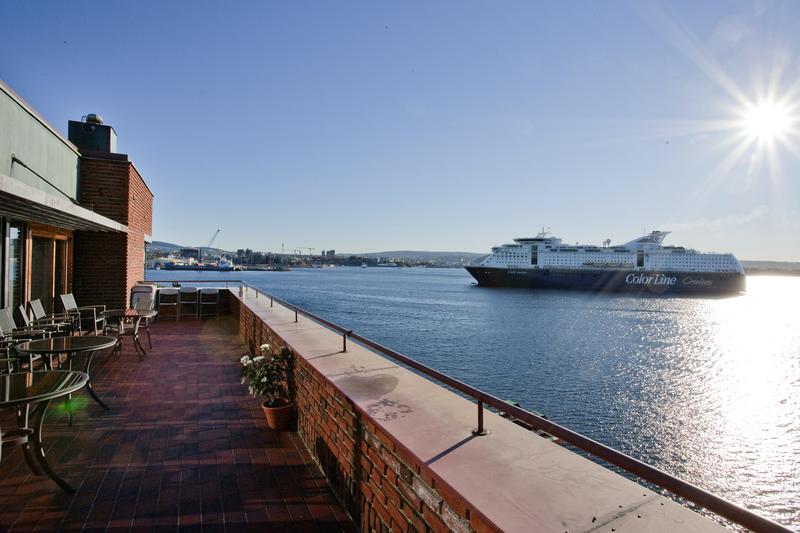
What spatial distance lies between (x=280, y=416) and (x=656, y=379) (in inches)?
578

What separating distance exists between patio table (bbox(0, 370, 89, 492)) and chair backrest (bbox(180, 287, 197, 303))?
8591 mm

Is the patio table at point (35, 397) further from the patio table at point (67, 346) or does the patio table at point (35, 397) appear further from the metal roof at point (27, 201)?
the metal roof at point (27, 201)

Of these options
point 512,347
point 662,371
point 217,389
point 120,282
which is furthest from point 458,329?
point 217,389

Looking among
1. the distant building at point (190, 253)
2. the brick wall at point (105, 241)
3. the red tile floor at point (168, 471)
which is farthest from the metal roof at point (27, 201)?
the distant building at point (190, 253)

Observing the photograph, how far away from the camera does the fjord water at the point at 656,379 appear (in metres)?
8.69

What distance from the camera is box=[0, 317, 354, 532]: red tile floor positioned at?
8.41 ft

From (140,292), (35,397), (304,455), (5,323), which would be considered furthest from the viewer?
(140,292)

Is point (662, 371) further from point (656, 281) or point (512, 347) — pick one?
point (656, 281)

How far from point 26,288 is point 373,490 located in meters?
6.80

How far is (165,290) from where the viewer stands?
11078mm

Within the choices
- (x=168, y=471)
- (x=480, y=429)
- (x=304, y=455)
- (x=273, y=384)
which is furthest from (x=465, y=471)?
(x=273, y=384)

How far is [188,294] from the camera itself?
37.5 feet

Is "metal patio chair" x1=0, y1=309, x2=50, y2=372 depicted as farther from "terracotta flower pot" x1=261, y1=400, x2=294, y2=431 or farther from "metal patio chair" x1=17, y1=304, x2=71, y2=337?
"terracotta flower pot" x1=261, y1=400, x2=294, y2=431

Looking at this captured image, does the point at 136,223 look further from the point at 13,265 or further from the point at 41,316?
the point at 41,316
